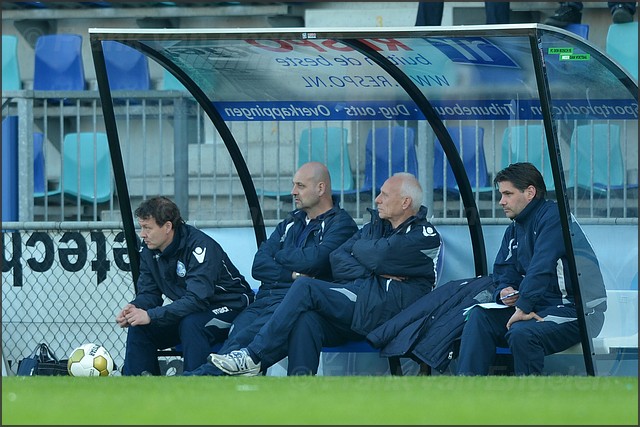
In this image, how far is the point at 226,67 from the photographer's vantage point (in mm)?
8992

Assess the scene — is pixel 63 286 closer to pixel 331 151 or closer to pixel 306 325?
pixel 331 151

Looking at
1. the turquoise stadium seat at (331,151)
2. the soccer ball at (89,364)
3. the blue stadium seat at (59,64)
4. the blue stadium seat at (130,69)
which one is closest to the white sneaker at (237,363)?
the soccer ball at (89,364)

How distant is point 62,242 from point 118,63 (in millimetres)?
1545

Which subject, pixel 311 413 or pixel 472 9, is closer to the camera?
pixel 311 413

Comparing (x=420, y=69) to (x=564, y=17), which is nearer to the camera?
(x=420, y=69)

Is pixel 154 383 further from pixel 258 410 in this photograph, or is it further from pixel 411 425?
pixel 411 425

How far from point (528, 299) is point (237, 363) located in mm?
1771

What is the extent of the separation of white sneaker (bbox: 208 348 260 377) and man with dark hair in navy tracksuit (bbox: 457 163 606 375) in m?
1.24

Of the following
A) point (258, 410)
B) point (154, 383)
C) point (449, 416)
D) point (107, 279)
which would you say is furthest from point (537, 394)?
point (107, 279)

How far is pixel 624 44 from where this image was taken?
12.1 metres

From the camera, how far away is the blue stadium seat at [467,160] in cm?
958

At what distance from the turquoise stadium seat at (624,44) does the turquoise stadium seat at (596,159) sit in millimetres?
3390

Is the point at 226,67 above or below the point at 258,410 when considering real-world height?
above

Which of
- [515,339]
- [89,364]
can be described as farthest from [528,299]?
[89,364]
